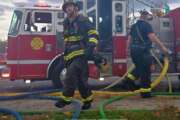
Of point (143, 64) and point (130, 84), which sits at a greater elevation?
point (143, 64)

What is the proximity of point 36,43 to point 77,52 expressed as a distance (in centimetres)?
421

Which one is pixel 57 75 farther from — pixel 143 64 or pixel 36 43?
pixel 143 64

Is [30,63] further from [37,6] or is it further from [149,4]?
[149,4]

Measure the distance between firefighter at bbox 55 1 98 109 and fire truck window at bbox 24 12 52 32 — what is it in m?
4.01

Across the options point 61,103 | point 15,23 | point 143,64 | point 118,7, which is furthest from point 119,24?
point 61,103

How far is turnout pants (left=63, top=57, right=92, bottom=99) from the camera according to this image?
679 centimetres

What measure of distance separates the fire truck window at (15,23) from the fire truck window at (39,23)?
0.24 metres

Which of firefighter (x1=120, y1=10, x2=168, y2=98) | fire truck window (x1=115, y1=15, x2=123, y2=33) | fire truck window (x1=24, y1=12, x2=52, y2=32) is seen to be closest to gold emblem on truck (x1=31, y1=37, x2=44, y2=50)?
fire truck window (x1=24, y1=12, x2=52, y2=32)

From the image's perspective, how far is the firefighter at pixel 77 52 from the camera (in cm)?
680

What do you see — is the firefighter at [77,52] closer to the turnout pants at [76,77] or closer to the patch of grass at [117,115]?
the turnout pants at [76,77]

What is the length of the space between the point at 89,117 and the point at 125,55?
475cm

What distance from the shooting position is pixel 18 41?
1079 centimetres

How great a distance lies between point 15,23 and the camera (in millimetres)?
11078

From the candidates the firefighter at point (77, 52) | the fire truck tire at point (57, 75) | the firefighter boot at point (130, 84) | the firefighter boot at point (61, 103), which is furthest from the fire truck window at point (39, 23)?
the firefighter boot at point (61, 103)
